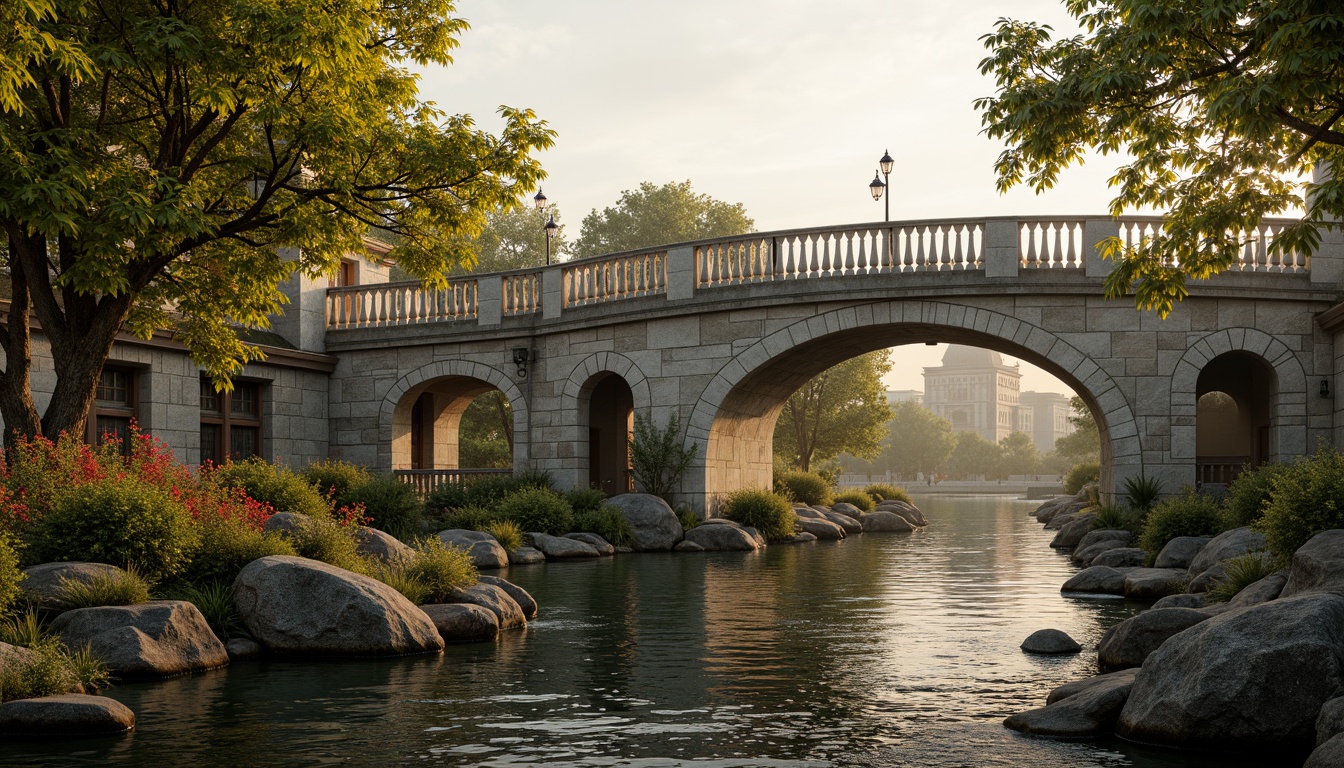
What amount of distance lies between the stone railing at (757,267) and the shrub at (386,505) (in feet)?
22.5

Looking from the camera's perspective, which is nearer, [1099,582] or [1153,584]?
[1153,584]

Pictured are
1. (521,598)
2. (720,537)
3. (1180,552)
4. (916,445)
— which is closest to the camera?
(521,598)

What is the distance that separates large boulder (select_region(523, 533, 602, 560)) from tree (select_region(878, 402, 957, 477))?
10672 centimetres

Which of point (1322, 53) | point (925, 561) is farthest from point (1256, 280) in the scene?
point (1322, 53)

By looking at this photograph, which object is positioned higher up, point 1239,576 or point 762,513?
point 1239,576

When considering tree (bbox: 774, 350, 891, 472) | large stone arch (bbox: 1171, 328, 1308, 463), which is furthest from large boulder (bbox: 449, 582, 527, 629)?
tree (bbox: 774, 350, 891, 472)

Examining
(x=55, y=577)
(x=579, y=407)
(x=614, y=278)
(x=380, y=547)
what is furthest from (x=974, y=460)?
(x=55, y=577)

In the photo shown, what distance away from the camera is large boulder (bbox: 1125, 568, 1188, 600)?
15305mm

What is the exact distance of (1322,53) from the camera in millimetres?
10141

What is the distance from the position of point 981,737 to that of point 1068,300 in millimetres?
17342

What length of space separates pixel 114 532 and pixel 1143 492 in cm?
1763

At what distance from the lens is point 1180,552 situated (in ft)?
57.3

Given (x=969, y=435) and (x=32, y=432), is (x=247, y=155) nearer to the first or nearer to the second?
(x=32, y=432)

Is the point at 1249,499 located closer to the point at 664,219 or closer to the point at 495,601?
the point at 495,601
